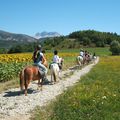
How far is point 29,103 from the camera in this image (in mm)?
16219

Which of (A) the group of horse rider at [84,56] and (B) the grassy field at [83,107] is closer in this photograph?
(B) the grassy field at [83,107]

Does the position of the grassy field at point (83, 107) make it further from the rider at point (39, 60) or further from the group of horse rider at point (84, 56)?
the group of horse rider at point (84, 56)

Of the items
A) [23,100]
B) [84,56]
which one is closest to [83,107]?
[23,100]

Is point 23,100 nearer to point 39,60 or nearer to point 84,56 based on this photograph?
point 39,60

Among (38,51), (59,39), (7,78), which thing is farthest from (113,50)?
(38,51)

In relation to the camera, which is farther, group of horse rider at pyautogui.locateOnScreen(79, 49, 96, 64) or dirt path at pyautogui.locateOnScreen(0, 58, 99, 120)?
group of horse rider at pyautogui.locateOnScreen(79, 49, 96, 64)

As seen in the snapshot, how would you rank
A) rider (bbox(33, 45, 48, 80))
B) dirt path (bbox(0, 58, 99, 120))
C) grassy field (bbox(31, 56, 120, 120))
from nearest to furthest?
grassy field (bbox(31, 56, 120, 120))
dirt path (bbox(0, 58, 99, 120))
rider (bbox(33, 45, 48, 80))

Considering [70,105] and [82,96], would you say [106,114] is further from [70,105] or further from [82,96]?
[82,96]

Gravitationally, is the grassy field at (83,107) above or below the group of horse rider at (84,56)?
below

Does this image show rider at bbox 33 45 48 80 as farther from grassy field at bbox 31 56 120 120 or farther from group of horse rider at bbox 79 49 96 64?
group of horse rider at bbox 79 49 96 64

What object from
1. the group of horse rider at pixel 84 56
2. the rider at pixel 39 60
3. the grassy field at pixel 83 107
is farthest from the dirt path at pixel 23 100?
the group of horse rider at pixel 84 56

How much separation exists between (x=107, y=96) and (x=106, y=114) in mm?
3780

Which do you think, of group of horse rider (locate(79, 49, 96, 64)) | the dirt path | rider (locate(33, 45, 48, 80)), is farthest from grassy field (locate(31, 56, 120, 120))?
group of horse rider (locate(79, 49, 96, 64))

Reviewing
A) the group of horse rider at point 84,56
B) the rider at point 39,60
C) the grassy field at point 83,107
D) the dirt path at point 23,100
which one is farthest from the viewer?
the group of horse rider at point 84,56
